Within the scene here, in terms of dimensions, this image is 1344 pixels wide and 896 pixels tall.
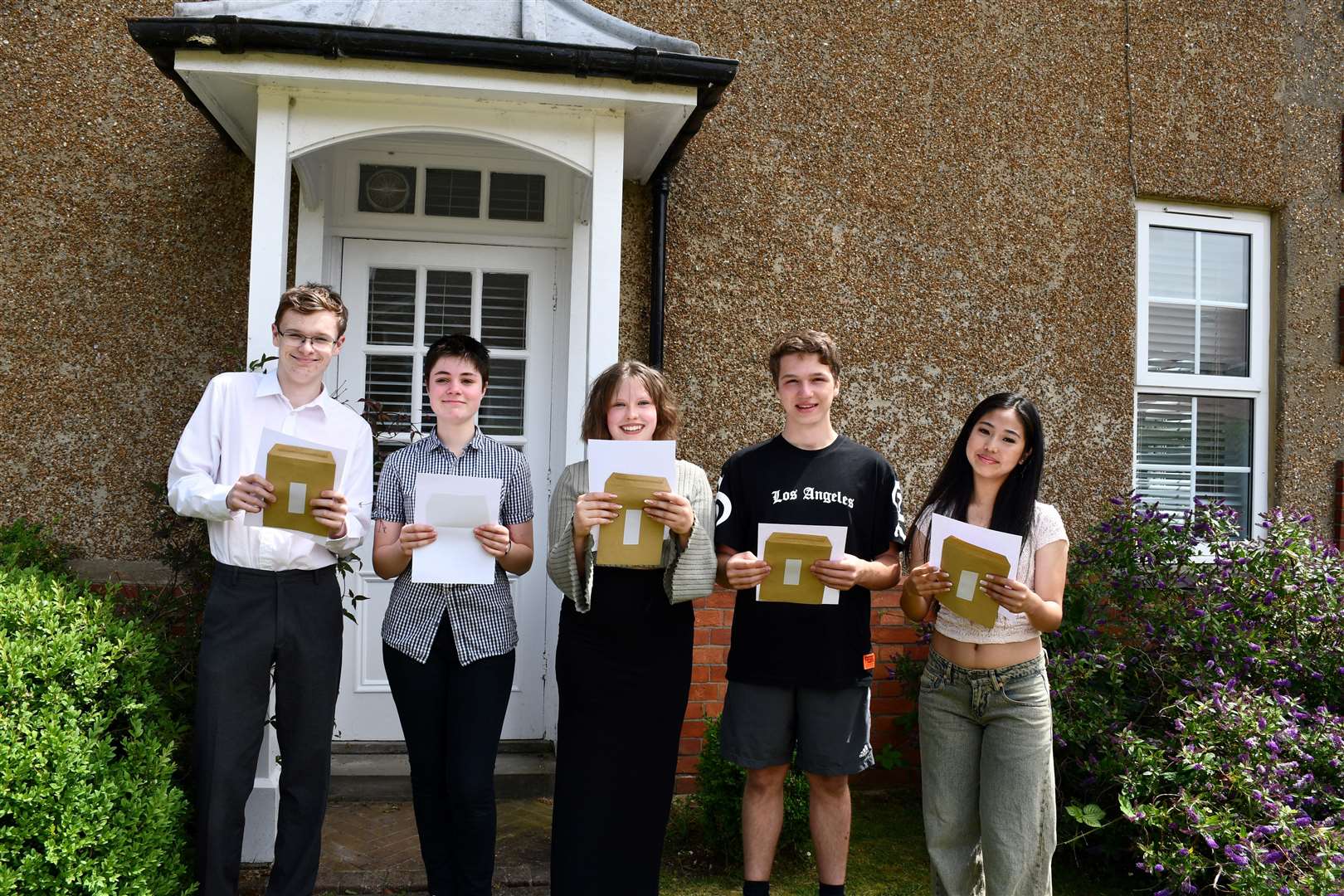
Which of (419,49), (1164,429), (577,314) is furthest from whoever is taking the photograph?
(1164,429)

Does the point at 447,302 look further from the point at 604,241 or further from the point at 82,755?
the point at 82,755

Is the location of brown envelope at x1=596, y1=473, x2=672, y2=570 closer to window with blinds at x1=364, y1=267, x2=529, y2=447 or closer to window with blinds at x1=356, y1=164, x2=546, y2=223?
window with blinds at x1=364, y1=267, x2=529, y2=447

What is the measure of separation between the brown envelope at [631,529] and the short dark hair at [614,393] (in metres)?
0.24

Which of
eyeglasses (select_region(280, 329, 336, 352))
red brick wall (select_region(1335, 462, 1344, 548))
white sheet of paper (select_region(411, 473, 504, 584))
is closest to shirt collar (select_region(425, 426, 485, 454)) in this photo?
white sheet of paper (select_region(411, 473, 504, 584))

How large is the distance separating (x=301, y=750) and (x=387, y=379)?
2.15m

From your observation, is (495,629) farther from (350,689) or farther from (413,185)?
(413,185)

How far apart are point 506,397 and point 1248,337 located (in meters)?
4.32

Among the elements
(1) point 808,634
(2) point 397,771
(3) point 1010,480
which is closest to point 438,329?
A: (2) point 397,771

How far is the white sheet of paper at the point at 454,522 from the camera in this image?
9.05ft

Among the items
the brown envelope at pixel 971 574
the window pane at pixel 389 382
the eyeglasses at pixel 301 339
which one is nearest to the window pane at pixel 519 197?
the window pane at pixel 389 382

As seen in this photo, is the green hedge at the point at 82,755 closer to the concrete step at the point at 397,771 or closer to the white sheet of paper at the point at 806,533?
the concrete step at the point at 397,771

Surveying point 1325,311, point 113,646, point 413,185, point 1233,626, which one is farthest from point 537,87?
point 1325,311

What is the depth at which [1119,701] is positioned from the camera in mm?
3809

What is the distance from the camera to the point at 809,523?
9.53ft
